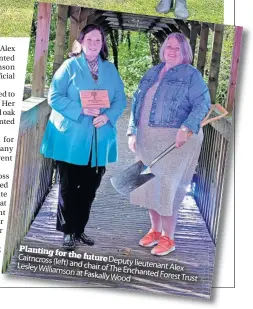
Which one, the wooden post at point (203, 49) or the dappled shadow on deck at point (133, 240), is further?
the dappled shadow on deck at point (133, 240)

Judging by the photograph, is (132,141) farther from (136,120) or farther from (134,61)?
(134,61)

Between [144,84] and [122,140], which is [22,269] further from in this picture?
[144,84]

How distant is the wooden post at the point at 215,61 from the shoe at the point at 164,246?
0.63 m

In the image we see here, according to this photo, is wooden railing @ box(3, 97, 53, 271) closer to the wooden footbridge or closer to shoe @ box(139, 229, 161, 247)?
the wooden footbridge

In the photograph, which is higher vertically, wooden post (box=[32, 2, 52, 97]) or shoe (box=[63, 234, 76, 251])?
wooden post (box=[32, 2, 52, 97])

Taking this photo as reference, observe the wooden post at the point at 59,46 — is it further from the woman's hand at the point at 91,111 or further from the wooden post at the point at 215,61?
the wooden post at the point at 215,61

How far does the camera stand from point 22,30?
10.5 ft

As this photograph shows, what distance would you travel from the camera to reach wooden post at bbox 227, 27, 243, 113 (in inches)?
108

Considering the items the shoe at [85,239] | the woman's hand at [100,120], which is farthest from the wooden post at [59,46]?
the shoe at [85,239]

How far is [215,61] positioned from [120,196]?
0.70 meters

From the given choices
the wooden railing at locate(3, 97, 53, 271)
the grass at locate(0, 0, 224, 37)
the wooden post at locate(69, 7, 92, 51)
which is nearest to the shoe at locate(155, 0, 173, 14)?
the grass at locate(0, 0, 224, 37)

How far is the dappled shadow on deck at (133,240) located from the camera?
2.81 meters

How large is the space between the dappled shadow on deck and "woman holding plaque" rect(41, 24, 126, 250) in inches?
6.0

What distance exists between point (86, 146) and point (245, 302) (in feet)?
3.38
